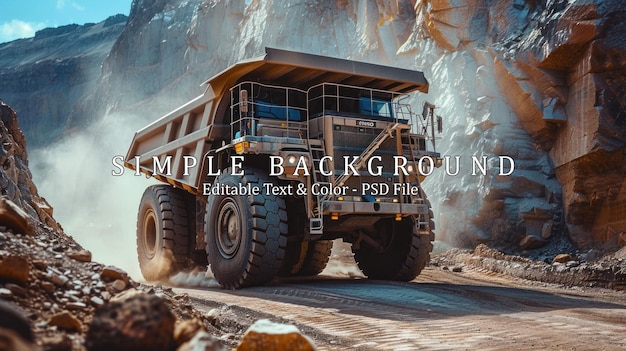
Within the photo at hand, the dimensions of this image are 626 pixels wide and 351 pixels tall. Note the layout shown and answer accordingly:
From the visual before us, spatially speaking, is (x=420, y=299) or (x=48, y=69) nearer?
(x=420, y=299)

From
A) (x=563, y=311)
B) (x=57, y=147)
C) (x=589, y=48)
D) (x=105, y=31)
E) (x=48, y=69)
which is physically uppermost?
(x=105, y=31)

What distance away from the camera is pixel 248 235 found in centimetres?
859

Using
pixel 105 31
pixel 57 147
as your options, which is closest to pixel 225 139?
pixel 57 147

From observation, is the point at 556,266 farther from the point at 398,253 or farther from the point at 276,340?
the point at 276,340

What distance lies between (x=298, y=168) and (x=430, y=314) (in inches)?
113

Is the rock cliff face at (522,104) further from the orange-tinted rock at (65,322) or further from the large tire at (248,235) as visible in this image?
the orange-tinted rock at (65,322)

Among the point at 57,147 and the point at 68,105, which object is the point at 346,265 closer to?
the point at 57,147

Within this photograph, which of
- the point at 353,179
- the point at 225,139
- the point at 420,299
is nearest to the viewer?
the point at 420,299

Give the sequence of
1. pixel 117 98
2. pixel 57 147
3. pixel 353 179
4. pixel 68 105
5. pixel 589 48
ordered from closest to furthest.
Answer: pixel 353 179 < pixel 589 48 < pixel 117 98 < pixel 57 147 < pixel 68 105

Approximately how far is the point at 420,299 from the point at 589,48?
30.5 ft

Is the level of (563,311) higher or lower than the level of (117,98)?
lower

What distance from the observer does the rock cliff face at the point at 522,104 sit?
14.1 m

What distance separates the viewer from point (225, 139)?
33.9ft

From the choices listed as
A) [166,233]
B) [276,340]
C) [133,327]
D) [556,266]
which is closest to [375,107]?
[166,233]
